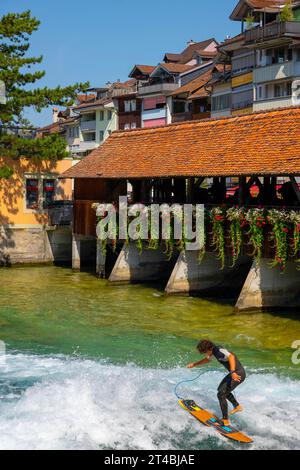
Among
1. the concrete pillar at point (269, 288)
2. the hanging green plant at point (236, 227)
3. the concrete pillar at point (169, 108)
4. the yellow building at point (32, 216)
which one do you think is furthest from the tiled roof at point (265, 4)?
the concrete pillar at point (269, 288)

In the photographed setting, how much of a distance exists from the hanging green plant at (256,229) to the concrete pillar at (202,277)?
3313mm

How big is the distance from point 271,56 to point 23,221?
24307mm

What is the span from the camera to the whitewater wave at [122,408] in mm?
11453

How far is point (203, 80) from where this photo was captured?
6544 cm

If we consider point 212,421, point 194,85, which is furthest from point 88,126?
point 212,421

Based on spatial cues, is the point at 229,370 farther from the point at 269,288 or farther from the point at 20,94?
the point at 20,94

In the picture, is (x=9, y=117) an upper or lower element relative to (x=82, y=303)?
upper

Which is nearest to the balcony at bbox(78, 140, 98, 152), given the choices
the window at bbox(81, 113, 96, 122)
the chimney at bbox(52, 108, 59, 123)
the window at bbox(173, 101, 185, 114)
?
the window at bbox(81, 113, 96, 122)

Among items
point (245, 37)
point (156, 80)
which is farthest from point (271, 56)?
point (156, 80)

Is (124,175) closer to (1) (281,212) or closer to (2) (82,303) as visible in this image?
(2) (82,303)

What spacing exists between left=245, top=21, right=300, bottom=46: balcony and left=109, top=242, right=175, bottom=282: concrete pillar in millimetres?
25201

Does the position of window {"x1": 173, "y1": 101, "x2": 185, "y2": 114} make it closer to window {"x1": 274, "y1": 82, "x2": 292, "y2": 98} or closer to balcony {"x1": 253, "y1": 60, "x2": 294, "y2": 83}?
balcony {"x1": 253, "y1": 60, "x2": 294, "y2": 83}

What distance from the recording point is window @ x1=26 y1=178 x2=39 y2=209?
33.4m

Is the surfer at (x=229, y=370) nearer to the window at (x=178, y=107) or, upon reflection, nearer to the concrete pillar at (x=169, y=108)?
the concrete pillar at (x=169, y=108)
